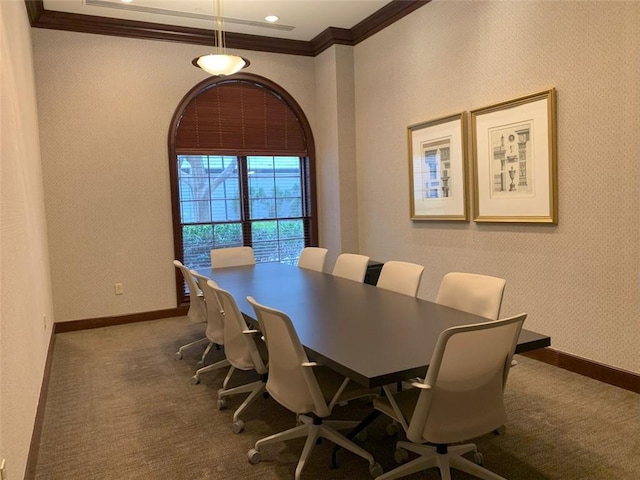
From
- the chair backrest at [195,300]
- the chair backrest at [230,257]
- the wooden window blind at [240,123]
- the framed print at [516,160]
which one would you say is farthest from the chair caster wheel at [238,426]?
the wooden window blind at [240,123]

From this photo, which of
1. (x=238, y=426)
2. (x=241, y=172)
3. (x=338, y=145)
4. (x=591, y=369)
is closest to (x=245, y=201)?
(x=241, y=172)

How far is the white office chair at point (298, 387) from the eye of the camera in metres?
2.06

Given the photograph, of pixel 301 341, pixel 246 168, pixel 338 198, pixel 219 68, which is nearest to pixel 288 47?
pixel 246 168

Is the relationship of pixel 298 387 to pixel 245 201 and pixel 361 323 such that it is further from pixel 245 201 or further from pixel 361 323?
pixel 245 201

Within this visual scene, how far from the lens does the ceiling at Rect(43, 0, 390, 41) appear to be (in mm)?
4809

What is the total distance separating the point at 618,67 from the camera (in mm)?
3053

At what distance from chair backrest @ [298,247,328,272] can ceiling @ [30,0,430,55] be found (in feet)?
8.21

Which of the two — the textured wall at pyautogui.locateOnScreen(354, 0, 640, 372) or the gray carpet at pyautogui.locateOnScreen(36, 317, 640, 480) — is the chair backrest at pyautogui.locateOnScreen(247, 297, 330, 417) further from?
the textured wall at pyautogui.locateOnScreen(354, 0, 640, 372)

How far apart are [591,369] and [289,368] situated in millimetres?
2324

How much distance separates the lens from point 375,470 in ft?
7.36

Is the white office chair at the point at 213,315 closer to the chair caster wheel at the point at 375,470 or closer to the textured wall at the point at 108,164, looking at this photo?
the chair caster wheel at the point at 375,470

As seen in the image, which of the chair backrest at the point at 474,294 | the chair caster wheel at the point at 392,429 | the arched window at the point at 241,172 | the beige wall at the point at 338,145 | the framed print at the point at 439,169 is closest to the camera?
the chair backrest at the point at 474,294

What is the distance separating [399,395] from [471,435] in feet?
1.36

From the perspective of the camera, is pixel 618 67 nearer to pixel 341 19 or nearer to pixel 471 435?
pixel 471 435
